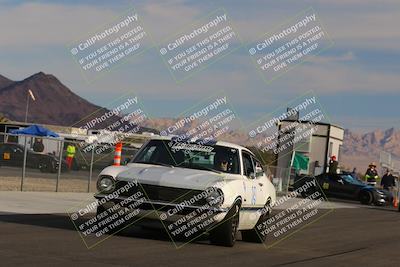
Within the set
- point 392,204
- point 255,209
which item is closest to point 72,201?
point 255,209

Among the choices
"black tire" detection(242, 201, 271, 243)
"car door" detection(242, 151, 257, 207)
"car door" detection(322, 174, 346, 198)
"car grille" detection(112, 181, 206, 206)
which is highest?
"car grille" detection(112, 181, 206, 206)

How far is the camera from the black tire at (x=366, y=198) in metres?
37.3

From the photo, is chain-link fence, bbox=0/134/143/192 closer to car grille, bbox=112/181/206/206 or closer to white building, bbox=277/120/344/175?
car grille, bbox=112/181/206/206

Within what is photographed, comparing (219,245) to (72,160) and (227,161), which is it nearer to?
(227,161)

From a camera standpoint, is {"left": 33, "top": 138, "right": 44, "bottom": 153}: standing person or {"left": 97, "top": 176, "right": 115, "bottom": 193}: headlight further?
{"left": 33, "top": 138, "right": 44, "bottom": 153}: standing person

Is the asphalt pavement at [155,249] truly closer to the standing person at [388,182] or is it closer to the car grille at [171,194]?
the car grille at [171,194]

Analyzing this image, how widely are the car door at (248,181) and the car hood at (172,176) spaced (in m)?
0.48

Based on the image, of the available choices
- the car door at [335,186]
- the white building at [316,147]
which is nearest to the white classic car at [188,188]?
the car door at [335,186]

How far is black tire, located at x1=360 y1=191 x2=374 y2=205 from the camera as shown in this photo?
37.3 metres

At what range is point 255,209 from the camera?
13.0 metres

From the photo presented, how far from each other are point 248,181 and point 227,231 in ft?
3.70

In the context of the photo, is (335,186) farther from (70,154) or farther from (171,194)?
(171,194)

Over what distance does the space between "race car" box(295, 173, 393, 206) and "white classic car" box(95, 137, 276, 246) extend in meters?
25.3

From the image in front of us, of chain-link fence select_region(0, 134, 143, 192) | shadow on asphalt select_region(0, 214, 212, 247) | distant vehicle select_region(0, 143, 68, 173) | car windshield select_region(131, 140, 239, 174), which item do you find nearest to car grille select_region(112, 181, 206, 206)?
shadow on asphalt select_region(0, 214, 212, 247)
